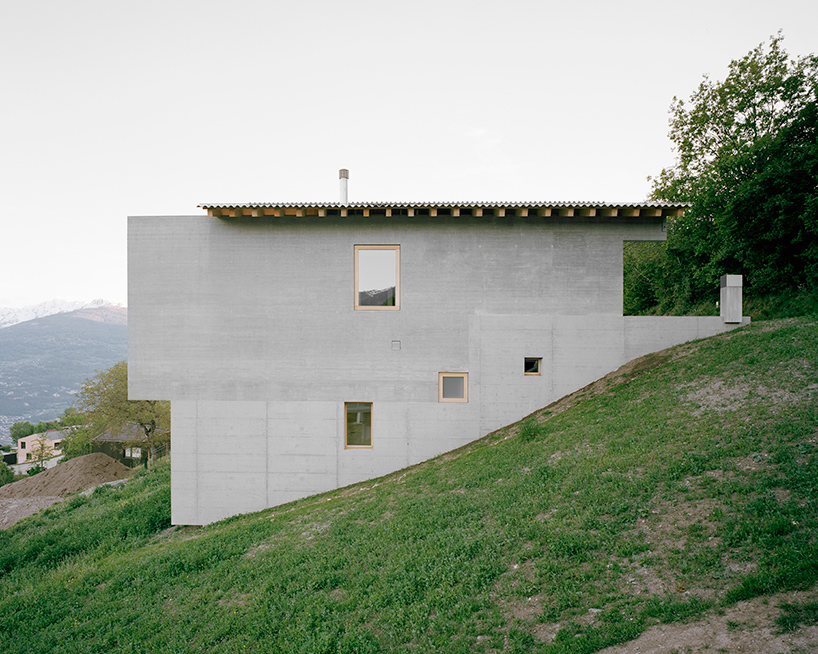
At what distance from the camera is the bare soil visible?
16.6m

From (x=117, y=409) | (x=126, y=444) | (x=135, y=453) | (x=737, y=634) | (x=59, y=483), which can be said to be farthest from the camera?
(x=135, y=453)

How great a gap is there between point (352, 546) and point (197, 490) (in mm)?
6208

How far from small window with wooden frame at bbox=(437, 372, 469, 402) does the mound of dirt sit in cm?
1973

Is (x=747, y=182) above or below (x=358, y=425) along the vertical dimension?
above

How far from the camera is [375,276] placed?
9.83 meters

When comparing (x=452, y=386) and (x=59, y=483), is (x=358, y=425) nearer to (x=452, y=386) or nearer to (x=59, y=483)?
(x=452, y=386)

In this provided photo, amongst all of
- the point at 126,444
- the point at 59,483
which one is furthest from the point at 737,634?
the point at 126,444

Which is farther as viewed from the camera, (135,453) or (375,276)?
(135,453)

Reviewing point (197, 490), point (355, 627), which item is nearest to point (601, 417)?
point (355, 627)

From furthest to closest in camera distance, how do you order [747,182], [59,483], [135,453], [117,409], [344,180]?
[135,453] → [117,409] → [59,483] → [747,182] → [344,180]

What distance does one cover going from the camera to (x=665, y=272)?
2266 cm

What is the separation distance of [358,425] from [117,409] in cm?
2637

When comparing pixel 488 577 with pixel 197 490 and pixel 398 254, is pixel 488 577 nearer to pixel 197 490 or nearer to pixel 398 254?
pixel 398 254

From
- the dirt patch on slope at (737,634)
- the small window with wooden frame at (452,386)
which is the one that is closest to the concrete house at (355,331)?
the small window with wooden frame at (452,386)
